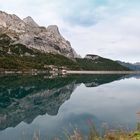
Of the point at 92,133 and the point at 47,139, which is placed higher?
the point at 92,133

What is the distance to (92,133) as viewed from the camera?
14.1m

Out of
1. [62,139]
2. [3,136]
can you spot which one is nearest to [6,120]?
[3,136]

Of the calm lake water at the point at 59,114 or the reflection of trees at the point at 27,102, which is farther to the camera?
the reflection of trees at the point at 27,102

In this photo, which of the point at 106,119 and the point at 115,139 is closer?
the point at 115,139

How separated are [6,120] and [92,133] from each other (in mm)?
24536

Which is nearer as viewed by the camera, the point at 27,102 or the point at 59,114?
the point at 59,114

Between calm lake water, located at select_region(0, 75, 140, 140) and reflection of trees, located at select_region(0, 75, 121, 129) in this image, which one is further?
reflection of trees, located at select_region(0, 75, 121, 129)

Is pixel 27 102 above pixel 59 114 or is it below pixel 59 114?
below

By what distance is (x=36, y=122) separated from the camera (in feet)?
115

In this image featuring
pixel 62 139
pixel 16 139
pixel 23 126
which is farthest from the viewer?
pixel 23 126

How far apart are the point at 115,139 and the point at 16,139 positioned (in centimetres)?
1228

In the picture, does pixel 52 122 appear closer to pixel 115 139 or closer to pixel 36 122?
pixel 36 122

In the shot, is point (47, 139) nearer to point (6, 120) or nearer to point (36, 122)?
point (36, 122)

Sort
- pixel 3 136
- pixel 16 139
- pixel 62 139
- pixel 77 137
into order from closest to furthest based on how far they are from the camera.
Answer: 1. pixel 77 137
2. pixel 62 139
3. pixel 16 139
4. pixel 3 136
